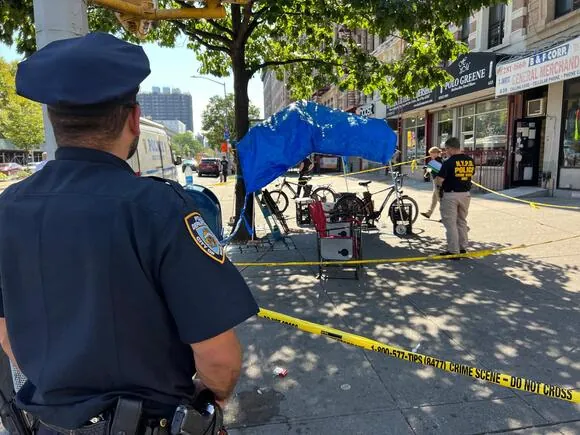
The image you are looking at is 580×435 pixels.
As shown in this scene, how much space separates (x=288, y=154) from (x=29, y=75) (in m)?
6.11

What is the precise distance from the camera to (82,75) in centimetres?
116

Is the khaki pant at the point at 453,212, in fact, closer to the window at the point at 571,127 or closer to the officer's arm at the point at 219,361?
the officer's arm at the point at 219,361

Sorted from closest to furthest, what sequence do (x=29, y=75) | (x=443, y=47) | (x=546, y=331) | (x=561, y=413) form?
(x=29, y=75) < (x=561, y=413) < (x=546, y=331) < (x=443, y=47)

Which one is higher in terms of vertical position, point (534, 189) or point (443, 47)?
point (443, 47)

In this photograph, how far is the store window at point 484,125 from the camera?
16.3m

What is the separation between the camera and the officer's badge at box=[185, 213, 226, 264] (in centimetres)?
120

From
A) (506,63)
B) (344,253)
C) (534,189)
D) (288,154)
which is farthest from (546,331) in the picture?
(506,63)

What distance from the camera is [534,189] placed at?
13.9 metres

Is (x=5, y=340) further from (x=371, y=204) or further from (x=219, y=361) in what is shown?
(x=371, y=204)

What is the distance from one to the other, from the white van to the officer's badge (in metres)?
9.09

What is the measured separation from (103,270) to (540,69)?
1397cm

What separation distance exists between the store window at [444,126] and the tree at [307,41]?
35.8 feet

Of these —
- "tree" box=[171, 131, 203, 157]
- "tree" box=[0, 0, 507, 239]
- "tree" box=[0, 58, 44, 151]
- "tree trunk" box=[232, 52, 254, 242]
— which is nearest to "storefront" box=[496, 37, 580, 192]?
"tree" box=[0, 0, 507, 239]

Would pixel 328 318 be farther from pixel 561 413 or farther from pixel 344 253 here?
pixel 561 413
